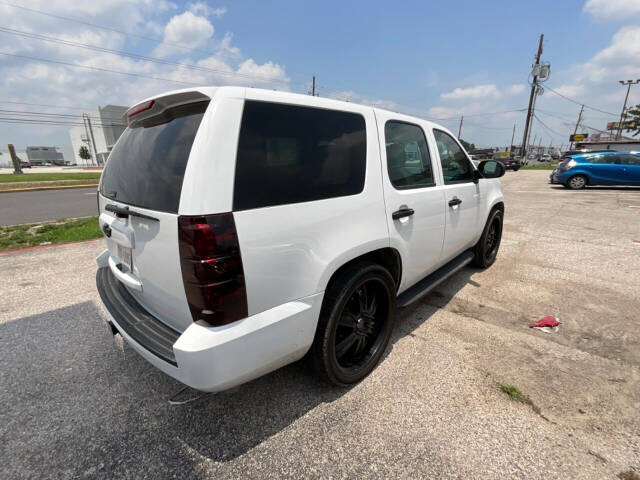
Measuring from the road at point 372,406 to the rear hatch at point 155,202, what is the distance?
71 cm

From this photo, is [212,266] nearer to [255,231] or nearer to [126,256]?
[255,231]

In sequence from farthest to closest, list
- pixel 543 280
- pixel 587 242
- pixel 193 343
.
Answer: pixel 587 242, pixel 543 280, pixel 193 343

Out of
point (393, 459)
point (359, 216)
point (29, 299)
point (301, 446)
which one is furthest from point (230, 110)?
point (29, 299)

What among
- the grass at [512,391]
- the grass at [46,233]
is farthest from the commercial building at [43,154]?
the grass at [512,391]

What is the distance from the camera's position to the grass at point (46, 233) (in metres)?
5.71

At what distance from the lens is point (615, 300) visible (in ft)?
11.1

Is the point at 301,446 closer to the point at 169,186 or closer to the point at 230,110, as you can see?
the point at 169,186

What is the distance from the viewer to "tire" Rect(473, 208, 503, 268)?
4098mm

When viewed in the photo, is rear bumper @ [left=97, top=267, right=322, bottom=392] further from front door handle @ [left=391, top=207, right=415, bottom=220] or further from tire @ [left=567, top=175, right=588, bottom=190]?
tire @ [left=567, top=175, right=588, bottom=190]

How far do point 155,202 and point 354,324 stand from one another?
4.91 feet

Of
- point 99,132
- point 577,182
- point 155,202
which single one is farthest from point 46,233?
point 99,132

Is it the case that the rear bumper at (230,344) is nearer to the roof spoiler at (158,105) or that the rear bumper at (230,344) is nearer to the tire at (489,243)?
the roof spoiler at (158,105)

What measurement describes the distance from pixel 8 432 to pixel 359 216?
8.11 ft

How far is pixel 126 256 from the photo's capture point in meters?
1.94
